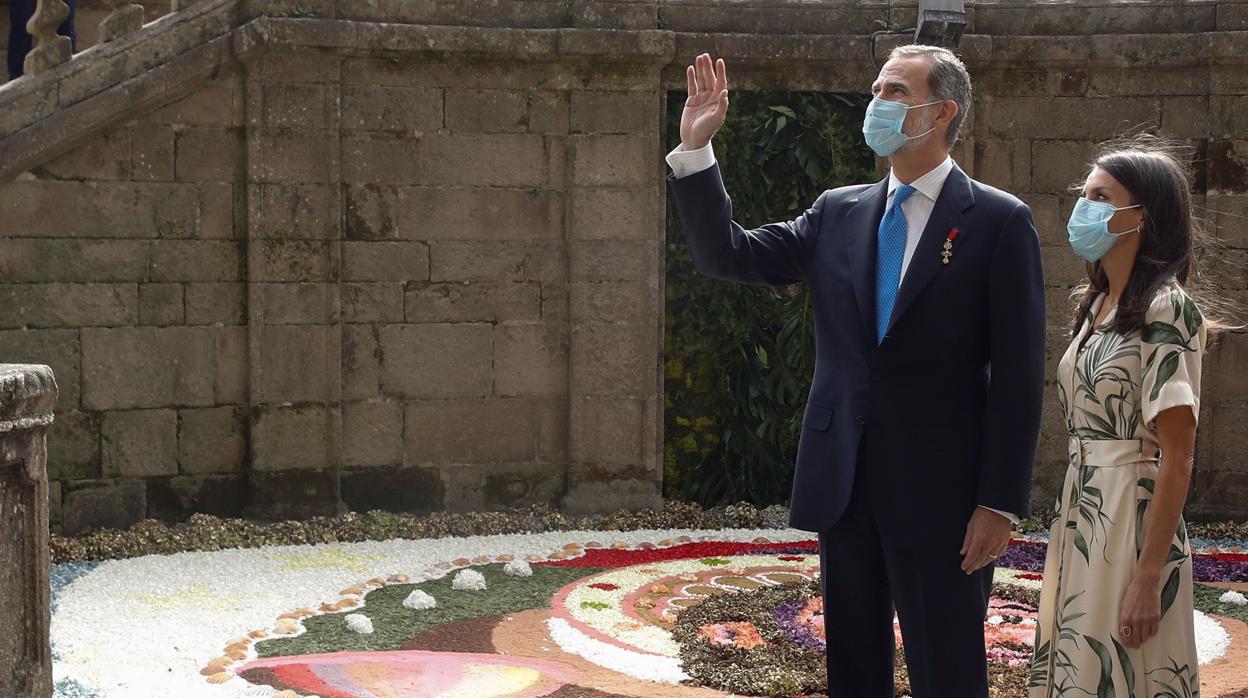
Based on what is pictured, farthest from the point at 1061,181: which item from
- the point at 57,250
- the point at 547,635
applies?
the point at 57,250

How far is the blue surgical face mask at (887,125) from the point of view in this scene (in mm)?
2924

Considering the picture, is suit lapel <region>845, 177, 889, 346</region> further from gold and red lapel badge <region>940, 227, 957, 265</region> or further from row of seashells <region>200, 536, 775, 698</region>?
row of seashells <region>200, 536, 775, 698</region>

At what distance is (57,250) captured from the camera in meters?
6.97

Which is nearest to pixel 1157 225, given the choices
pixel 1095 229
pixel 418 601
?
pixel 1095 229

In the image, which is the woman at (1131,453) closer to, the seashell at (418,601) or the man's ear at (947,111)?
the man's ear at (947,111)

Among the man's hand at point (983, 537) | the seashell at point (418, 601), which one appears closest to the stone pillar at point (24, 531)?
the seashell at point (418, 601)

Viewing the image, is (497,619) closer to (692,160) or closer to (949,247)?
(692,160)

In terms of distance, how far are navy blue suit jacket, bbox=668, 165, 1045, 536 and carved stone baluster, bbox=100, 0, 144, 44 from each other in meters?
5.00

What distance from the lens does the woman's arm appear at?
2852 millimetres

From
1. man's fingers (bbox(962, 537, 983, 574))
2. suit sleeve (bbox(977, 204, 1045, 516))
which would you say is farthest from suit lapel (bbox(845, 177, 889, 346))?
man's fingers (bbox(962, 537, 983, 574))

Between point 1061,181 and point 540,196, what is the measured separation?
310cm

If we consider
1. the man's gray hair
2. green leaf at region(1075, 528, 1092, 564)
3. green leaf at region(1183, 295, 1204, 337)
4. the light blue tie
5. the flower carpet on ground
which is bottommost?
the flower carpet on ground

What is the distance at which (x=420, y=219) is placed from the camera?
24.4 feet

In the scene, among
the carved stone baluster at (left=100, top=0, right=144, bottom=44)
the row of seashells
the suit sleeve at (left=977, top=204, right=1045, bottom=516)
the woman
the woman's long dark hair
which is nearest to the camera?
the suit sleeve at (left=977, top=204, right=1045, bottom=516)
